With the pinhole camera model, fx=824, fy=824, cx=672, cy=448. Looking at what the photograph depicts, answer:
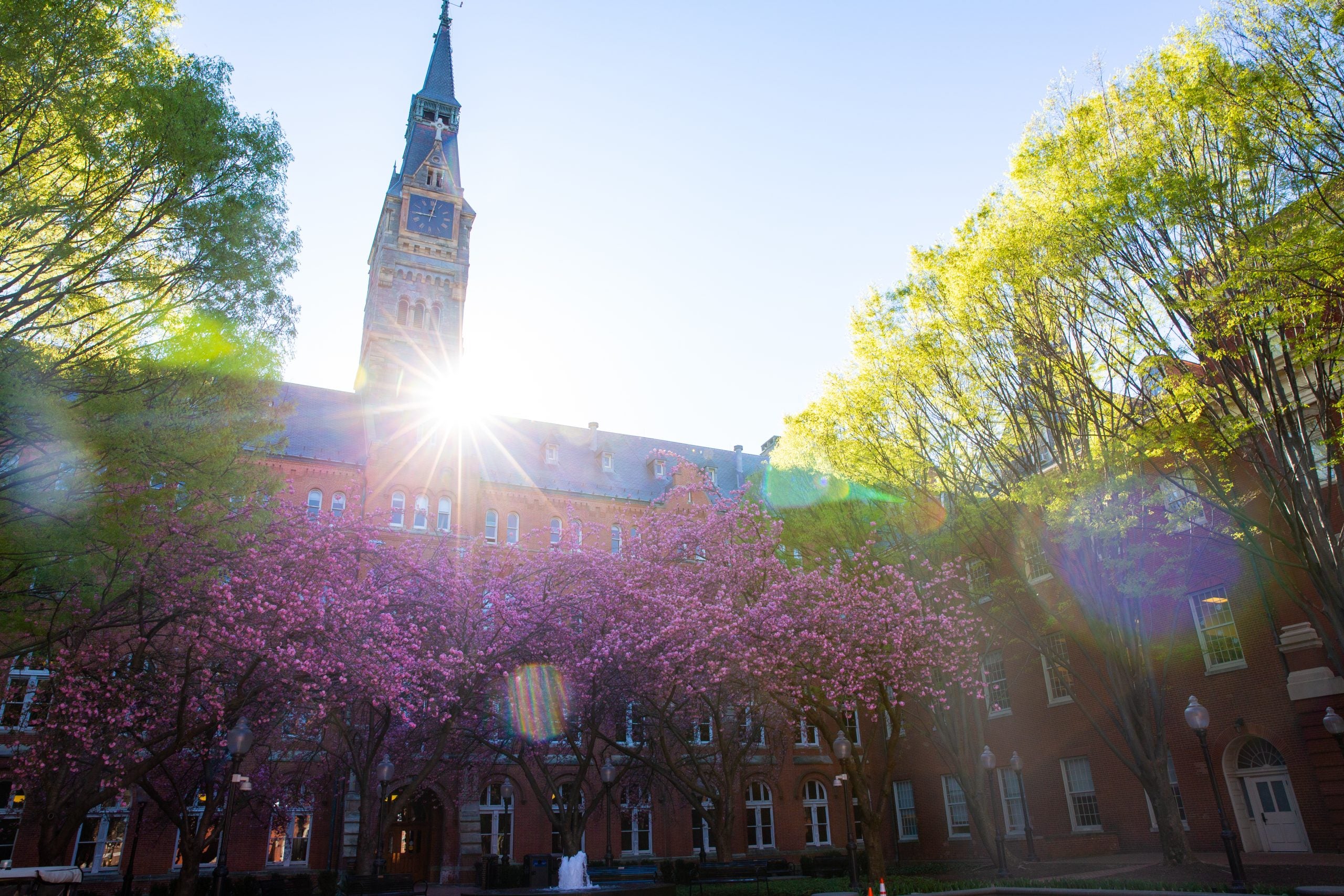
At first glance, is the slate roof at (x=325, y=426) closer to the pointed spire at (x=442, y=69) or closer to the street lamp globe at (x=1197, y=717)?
the pointed spire at (x=442, y=69)

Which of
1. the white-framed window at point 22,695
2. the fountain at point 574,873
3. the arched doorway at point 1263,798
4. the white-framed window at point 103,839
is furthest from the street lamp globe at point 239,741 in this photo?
the arched doorway at point 1263,798

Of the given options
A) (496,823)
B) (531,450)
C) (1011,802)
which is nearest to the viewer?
(1011,802)

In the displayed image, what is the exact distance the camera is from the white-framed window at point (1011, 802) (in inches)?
1095

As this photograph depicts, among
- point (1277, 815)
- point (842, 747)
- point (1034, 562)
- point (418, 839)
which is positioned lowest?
point (418, 839)

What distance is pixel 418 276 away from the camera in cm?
4544

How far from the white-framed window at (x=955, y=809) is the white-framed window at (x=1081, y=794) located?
16.2 feet

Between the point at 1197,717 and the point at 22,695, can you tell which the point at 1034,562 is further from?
the point at 22,695

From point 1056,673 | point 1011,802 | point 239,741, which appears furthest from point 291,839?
point 1056,673

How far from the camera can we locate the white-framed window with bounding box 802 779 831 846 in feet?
120

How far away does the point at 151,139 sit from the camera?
37.8 ft

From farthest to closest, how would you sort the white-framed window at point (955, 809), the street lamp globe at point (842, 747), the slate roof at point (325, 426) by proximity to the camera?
the slate roof at point (325, 426) → the white-framed window at point (955, 809) → the street lamp globe at point (842, 747)

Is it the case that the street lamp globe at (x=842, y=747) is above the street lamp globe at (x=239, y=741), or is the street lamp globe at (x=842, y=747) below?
below

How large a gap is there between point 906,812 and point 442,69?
51.7m

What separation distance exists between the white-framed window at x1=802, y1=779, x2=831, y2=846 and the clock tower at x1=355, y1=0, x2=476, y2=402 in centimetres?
2681
